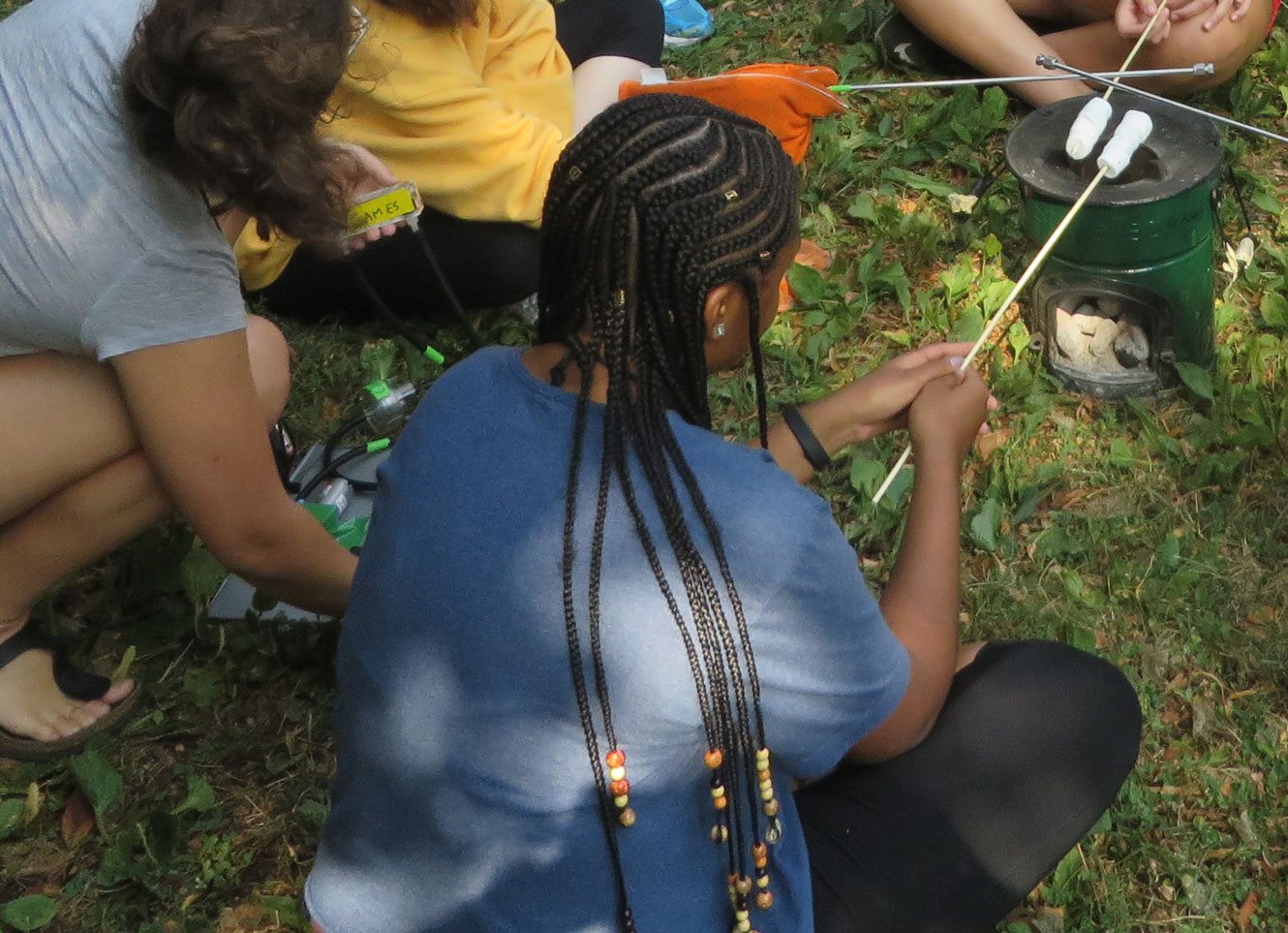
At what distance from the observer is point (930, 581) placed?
1587mm

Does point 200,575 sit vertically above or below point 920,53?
below

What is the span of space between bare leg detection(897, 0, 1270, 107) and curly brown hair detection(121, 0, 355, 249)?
6.94 feet

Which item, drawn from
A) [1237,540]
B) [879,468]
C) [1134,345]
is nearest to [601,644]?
[879,468]

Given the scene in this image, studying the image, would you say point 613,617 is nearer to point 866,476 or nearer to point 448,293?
point 866,476

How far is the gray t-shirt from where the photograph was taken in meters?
1.71

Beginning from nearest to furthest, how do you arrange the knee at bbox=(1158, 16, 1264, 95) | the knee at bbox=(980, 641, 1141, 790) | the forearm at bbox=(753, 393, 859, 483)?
the knee at bbox=(980, 641, 1141, 790), the forearm at bbox=(753, 393, 859, 483), the knee at bbox=(1158, 16, 1264, 95)

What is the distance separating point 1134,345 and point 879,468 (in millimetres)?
566

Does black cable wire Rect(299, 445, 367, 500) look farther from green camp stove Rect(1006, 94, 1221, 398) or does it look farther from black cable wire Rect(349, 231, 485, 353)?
green camp stove Rect(1006, 94, 1221, 398)

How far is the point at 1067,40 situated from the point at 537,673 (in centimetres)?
282

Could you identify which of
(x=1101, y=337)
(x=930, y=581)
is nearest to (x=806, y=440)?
(x=930, y=581)

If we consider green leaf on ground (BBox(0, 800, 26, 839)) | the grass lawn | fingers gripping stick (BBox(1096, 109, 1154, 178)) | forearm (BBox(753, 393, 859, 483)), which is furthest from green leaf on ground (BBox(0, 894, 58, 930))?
fingers gripping stick (BBox(1096, 109, 1154, 178))

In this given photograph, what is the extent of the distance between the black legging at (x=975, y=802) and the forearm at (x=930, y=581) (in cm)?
11

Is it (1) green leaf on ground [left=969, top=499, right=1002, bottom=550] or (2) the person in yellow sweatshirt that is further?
(2) the person in yellow sweatshirt

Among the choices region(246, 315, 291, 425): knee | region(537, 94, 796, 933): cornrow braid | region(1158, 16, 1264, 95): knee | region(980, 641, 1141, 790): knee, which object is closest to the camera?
region(537, 94, 796, 933): cornrow braid
